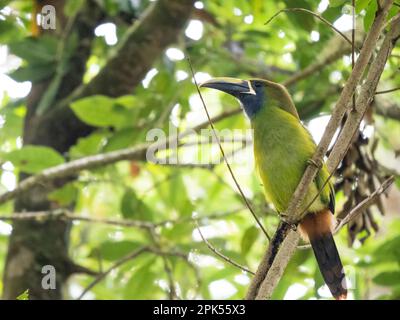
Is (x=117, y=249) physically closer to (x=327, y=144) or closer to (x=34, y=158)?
(x=34, y=158)

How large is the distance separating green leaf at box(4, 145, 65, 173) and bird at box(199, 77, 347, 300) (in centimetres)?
129

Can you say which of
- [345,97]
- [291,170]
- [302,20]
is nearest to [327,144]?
[345,97]

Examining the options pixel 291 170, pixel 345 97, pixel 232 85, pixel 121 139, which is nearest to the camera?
pixel 345 97

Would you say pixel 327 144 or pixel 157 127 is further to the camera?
pixel 157 127

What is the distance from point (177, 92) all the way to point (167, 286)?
1.06 meters

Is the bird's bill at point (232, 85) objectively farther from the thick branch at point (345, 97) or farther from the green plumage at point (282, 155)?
the thick branch at point (345, 97)

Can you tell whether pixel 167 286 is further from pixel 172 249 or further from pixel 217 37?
pixel 217 37

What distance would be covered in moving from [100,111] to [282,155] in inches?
58.1

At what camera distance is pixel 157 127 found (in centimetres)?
426

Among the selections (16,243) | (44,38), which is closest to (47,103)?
(44,38)

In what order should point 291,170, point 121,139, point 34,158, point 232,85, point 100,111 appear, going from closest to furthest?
point 291,170 → point 232,85 → point 34,158 → point 100,111 → point 121,139

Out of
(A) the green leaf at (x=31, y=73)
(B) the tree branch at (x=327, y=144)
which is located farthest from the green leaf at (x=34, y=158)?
(B) the tree branch at (x=327, y=144)

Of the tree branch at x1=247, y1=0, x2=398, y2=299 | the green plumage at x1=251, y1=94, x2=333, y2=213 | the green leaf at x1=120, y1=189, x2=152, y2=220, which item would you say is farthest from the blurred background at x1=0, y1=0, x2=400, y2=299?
the tree branch at x1=247, y1=0, x2=398, y2=299
